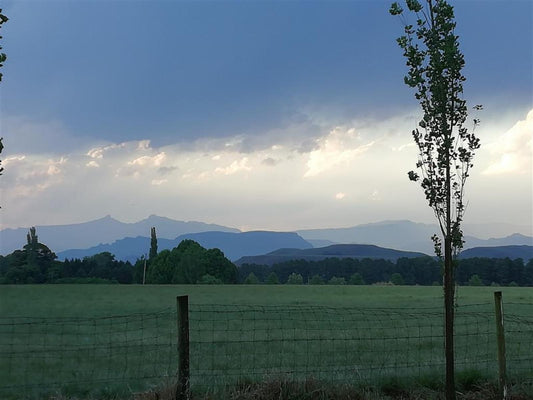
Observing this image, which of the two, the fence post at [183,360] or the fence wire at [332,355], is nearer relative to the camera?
the fence post at [183,360]

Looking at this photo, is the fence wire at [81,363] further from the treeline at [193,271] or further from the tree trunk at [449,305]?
the treeline at [193,271]

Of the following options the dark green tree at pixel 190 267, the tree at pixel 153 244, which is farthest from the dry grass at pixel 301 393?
the tree at pixel 153 244

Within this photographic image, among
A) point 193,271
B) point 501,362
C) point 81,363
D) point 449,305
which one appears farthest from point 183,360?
point 193,271

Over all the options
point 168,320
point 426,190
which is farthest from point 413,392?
point 168,320

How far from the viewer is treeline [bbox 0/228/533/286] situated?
99938 millimetres

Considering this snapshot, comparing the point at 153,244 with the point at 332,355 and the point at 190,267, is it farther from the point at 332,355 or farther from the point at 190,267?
the point at 332,355

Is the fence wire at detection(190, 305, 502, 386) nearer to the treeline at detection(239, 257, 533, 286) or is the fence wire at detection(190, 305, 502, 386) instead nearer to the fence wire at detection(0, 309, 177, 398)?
the fence wire at detection(0, 309, 177, 398)

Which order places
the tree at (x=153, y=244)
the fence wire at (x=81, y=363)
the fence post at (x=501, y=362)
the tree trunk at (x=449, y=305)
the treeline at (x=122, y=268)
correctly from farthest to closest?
the tree at (x=153, y=244) < the treeline at (x=122, y=268) < the fence wire at (x=81, y=363) < the fence post at (x=501, y=362) < the tree trunk at (x=449, y=305)

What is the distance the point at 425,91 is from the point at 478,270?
10444 cm

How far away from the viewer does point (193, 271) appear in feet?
332

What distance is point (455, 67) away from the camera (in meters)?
8.77

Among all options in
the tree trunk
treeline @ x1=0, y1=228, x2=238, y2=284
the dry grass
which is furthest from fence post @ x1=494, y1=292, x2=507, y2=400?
treeline @ x1=0, y1=228, x2=238, y2=284

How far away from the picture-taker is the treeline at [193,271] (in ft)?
328

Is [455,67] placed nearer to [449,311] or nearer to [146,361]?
[449,311]
